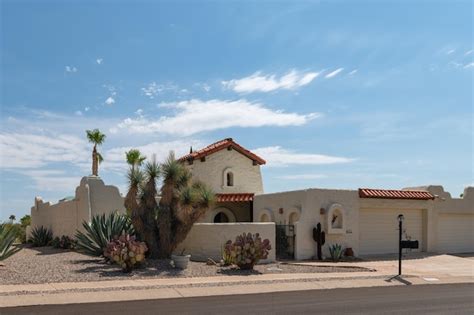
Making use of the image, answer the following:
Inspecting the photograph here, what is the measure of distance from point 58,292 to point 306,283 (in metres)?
7.26

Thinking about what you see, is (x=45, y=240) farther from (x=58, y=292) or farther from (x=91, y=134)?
(x=58, y=292)

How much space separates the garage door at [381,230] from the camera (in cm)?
2591

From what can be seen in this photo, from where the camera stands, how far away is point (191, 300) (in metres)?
12.8

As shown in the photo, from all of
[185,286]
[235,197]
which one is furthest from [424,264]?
[185,286]

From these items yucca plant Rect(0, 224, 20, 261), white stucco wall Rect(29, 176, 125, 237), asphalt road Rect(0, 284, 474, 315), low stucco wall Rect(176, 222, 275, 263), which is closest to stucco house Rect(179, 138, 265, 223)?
white stucco wall Rect(29, 176, 125, 237)

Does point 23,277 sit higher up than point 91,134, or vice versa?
point 91,134

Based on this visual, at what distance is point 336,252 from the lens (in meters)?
23.4

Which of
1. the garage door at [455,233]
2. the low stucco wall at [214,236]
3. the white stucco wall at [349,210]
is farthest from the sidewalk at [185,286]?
the garage door at [455,233]

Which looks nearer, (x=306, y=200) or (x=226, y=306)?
(x=226, y=306)

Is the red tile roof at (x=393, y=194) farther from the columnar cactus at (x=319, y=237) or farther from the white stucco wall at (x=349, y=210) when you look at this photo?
the columnar cactus at (x=319, y=237)

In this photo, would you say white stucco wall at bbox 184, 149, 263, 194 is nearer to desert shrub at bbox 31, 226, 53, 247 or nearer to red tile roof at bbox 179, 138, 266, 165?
red tile roof at bbox 179, 138, 266, 165

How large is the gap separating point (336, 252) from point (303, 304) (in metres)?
11.3

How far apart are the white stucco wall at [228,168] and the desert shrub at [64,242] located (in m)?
8.39

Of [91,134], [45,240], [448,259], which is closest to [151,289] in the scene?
[448,259]
